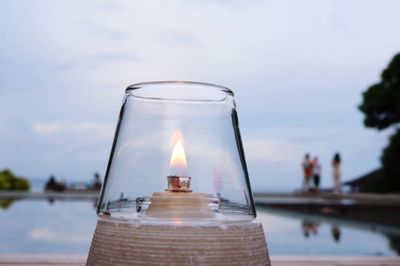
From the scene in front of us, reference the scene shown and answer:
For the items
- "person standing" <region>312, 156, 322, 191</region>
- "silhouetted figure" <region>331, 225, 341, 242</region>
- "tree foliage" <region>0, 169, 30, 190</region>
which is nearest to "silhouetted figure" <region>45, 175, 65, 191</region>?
"tree foliage" <region>0, 169, 30, 190</region>

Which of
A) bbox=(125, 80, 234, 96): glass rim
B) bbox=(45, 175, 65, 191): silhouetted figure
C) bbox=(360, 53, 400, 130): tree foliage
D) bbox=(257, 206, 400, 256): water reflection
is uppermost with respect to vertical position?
bbox=(360, 53, 400, 130): tree foliage

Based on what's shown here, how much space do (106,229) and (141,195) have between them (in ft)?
0.21

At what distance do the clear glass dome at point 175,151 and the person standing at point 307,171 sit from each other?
14.7m

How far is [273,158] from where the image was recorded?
111cm

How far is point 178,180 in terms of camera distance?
67 cm

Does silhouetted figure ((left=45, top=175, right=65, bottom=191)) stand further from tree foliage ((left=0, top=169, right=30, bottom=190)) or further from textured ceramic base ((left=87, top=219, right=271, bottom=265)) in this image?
textured ceramic base ((left=87, top=219, right=271, bottom=265))

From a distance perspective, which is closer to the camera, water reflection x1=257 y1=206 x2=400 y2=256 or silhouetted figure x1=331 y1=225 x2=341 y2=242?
water reflection x1=257 y1=206 x2=400 y2=256

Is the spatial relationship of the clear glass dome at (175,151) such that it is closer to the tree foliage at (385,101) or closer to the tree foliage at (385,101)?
the tree foliage at (385,101)

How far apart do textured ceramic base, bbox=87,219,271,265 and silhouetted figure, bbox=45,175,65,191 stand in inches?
742

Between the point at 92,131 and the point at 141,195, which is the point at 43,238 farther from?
the point at 141,195

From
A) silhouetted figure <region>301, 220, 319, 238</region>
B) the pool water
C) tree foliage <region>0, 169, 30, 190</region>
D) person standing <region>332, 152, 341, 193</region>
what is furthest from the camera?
tree foliage <region>0, 169, 30, 190</region>

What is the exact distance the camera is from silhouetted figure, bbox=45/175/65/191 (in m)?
18.9

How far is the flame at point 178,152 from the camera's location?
2.22 feet

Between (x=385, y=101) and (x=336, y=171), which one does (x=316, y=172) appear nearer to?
(x=336, y=171)
